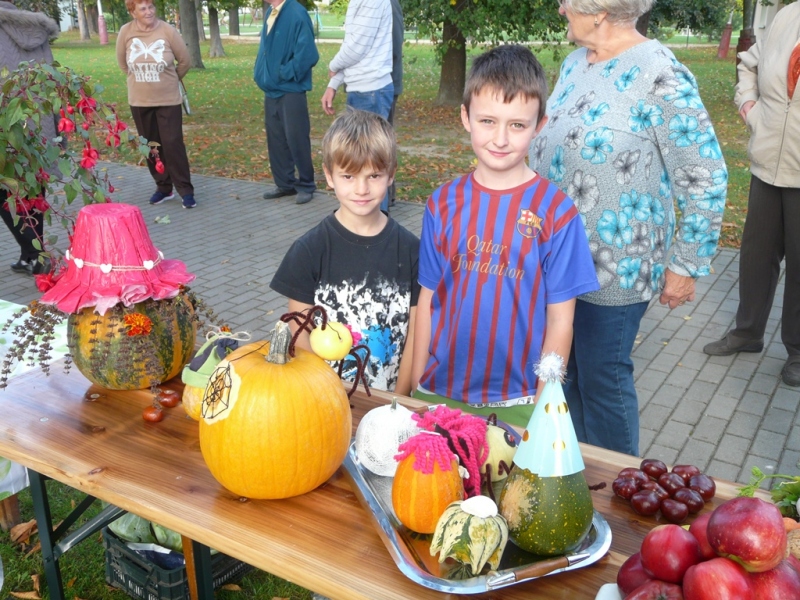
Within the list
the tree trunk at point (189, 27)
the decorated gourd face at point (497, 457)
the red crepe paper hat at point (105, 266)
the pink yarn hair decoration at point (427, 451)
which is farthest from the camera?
the tree trunk at point (189, 27)

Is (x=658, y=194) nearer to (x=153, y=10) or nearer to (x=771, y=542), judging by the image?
(x=771, y=542)

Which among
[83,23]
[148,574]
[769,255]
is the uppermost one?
[83,23]

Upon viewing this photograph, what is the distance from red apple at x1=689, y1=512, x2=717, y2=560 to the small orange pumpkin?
16.8 inches

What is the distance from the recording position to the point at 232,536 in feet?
4.73

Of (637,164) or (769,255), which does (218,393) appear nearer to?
(637,164)

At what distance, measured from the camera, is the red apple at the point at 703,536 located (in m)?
1.10

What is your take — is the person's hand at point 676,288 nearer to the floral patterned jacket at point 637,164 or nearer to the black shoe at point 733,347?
the floral patterned jacket at point 637,164

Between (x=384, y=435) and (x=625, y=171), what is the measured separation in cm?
144

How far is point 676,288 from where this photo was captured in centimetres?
271

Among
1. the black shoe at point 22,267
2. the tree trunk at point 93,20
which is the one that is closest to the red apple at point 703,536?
the black shoe at point 22,267

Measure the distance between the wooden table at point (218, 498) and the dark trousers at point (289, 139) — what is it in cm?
581

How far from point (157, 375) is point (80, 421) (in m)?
0.23

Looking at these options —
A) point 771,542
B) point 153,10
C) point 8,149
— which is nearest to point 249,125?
point 153,10

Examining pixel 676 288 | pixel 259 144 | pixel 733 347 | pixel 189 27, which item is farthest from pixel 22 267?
pixel 189 27
